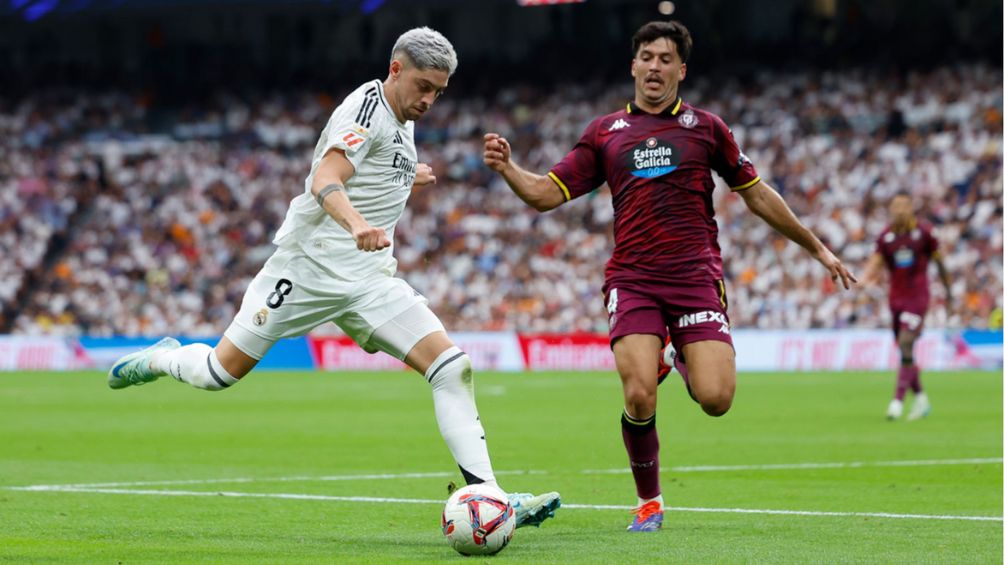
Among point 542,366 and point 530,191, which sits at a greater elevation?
point 530,191

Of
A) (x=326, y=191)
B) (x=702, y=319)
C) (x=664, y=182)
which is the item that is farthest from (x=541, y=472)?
(x=326, y=191)

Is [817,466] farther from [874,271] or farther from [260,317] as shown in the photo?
[260,317]

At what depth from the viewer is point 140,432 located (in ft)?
55.2

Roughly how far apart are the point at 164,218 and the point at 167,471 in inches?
1163

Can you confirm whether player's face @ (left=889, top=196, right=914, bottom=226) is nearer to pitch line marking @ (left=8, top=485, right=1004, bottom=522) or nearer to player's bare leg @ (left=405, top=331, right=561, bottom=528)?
pitch line marking @ (left=8, top=485, right=1004, bottom=522)

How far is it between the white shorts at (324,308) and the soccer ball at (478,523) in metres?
1.06

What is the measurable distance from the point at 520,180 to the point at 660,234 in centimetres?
81

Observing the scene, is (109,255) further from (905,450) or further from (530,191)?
(530,191)

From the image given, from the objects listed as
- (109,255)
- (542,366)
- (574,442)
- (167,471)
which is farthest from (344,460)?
(109,255)

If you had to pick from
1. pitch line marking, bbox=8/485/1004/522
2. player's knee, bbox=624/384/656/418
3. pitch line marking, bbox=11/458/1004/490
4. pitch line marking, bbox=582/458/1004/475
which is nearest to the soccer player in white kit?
player's knee, bbox=624/384/656/418

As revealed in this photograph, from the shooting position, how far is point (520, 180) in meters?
8.59

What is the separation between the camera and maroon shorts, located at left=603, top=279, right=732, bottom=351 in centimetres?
853

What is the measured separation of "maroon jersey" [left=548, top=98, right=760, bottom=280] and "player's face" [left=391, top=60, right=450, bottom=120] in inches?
38.0

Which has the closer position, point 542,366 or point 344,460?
point 344,460
